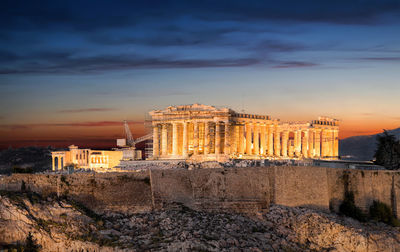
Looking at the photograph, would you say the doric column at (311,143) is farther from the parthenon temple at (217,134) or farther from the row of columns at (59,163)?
the row of columns at (59,163)

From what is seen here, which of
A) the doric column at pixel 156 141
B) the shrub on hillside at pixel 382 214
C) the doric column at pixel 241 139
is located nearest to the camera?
the shrub on hillside at pixel 382 214

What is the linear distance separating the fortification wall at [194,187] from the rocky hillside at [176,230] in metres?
1.23

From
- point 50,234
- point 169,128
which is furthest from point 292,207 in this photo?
point 169,128

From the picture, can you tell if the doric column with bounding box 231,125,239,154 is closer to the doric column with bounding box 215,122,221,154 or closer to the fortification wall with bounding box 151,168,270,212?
the doric column with bounding box 215,122,221,154

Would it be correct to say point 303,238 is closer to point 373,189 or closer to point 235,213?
point 235,213

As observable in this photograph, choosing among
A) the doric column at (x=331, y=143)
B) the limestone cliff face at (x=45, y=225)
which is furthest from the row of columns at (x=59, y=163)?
the doric column at (x=331, y=143)

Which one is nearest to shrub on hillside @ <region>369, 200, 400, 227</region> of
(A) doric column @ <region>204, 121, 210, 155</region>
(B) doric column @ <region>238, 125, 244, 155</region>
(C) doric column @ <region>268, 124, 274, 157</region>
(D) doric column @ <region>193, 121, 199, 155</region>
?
(B) doric column @ <region>238, 125, 244, 155</region>

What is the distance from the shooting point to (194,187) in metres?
53.2

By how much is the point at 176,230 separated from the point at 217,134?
85.9 feet

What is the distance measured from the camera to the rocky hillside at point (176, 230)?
148 feet

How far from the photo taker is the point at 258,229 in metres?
49.5

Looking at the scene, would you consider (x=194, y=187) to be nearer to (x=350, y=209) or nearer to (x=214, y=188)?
(x=214, y=188)

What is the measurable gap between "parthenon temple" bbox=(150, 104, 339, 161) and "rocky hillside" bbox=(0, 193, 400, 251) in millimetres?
19376

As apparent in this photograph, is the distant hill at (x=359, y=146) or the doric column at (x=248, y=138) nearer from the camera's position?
the doric column at (x=248, y=138)
